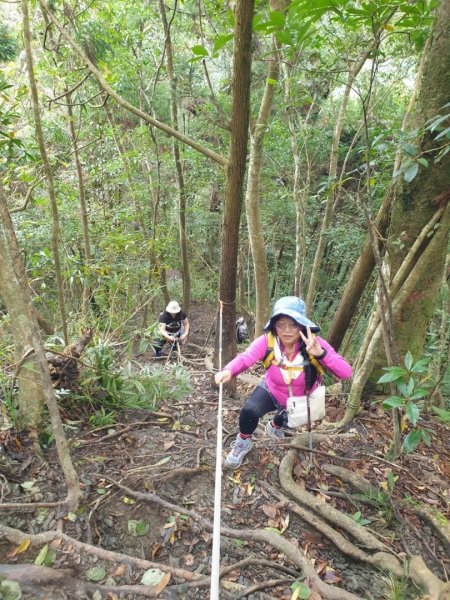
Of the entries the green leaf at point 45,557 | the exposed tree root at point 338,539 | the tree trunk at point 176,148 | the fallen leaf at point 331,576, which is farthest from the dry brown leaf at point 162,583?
the tree trunk at point 176,148

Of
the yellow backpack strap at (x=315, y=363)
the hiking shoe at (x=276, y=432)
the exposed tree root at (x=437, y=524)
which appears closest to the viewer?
the exposed tree root at (x=437, y=524)

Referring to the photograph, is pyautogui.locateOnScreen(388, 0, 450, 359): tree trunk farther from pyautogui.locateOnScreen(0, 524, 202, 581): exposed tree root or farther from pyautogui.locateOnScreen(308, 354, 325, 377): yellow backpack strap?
pyautogui.locateOnScreen(0, 524, 202, 581): exposed tree root

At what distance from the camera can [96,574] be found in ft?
6.05

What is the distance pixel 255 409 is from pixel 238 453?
1.36 feet

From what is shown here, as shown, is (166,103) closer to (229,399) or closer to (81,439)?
(229,399)

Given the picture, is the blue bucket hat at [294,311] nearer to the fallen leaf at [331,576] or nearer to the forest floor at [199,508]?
the forest floor at [199,508]

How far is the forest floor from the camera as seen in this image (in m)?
1.90

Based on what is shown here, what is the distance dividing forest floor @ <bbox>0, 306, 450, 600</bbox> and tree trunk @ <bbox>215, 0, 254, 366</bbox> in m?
1.28

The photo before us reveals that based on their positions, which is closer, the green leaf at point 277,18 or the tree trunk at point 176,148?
the green leaf at point 277,18

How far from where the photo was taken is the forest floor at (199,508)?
1901mm

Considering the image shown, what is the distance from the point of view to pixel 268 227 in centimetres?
1137

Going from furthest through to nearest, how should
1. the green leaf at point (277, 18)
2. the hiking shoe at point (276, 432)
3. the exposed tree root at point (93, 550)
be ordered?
the hiking shoe at point (276, 432)
the green leaf at point (277, 18)
the exposed tree root at point (93, 550)

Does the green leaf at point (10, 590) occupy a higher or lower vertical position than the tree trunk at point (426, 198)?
lower

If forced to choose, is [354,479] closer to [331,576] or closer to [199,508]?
[331,576]
